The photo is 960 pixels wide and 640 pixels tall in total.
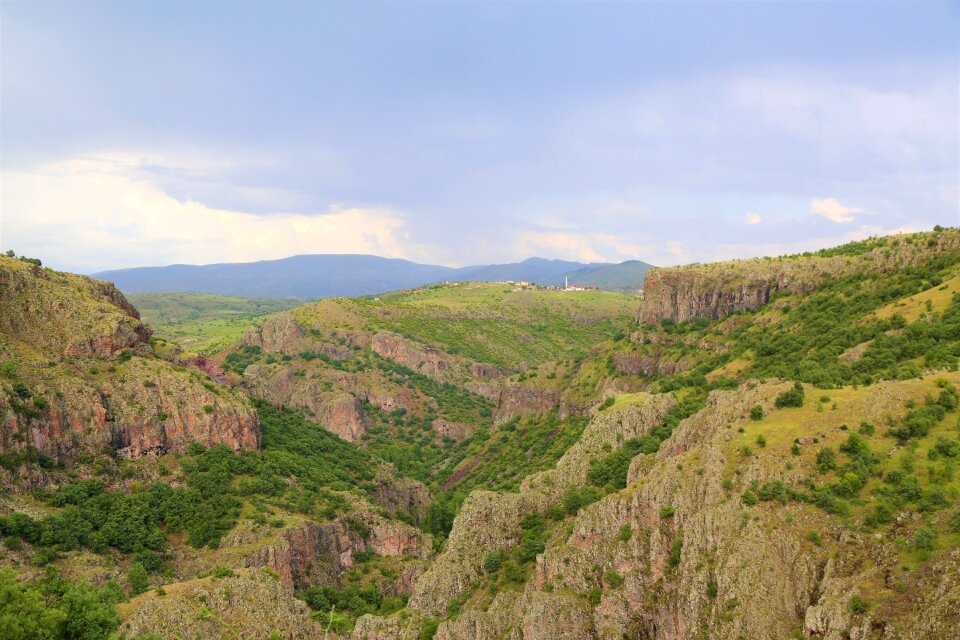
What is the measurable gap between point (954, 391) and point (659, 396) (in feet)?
118

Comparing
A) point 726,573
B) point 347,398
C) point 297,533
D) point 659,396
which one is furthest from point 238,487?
point 347,398

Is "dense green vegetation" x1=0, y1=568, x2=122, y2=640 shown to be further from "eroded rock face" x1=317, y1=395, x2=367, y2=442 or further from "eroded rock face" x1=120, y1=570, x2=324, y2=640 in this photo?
"eroded rock face" x1=317, y1=395, x2=367, y2=442

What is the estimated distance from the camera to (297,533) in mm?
79875

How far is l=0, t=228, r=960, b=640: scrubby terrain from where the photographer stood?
4338 cm

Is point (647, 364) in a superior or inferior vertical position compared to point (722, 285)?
inferior

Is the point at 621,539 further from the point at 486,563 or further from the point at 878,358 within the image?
the point at 878,358

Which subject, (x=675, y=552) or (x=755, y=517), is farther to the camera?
→ (x=675, y=552)

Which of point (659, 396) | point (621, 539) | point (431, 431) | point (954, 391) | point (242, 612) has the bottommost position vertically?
point (431, 431)

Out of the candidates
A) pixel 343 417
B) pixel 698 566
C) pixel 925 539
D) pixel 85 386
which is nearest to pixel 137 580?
pixel 85 386

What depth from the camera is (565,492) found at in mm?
71500

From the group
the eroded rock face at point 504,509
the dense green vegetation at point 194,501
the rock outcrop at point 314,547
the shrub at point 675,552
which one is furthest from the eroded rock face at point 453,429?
the shrub at point 675,552

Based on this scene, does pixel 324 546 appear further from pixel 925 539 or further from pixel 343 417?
pixel 343 417

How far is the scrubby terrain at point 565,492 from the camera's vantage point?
43.4 meters

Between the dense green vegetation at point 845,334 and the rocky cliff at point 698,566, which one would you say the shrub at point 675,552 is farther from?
the dense green vegetation at point 845,334
